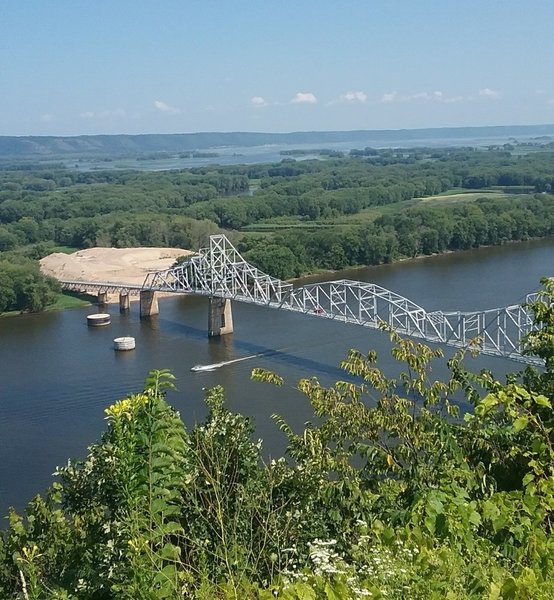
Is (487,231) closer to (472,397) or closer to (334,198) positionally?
(334,198)

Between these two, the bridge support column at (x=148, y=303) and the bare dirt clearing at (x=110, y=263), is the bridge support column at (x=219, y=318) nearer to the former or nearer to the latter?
the bridge support column at (x=148, y=303)

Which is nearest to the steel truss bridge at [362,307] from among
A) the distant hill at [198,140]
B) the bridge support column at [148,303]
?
the bridge support column at [148,303]

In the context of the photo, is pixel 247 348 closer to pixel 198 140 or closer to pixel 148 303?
pixel 148 303

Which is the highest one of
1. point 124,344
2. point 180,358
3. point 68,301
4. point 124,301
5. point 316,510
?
point 316,510

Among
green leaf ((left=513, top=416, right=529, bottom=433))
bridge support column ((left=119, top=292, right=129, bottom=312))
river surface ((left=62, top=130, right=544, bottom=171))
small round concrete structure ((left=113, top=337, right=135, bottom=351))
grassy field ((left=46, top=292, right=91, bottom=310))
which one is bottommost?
river surface ((left=62, top=130, right=544, bottom=171))

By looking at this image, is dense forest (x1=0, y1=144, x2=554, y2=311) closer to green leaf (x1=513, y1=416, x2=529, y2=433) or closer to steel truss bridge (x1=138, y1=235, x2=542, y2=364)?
steel truss bridge (x1=138, y1=235, x2=542, y2=364)

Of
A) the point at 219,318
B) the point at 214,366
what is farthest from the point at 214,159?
the point at 214,366

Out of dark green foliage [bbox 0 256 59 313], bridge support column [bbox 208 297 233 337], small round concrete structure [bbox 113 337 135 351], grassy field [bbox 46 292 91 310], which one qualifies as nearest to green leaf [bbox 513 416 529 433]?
small round concrete structure [bbox 113 337 135 351]
